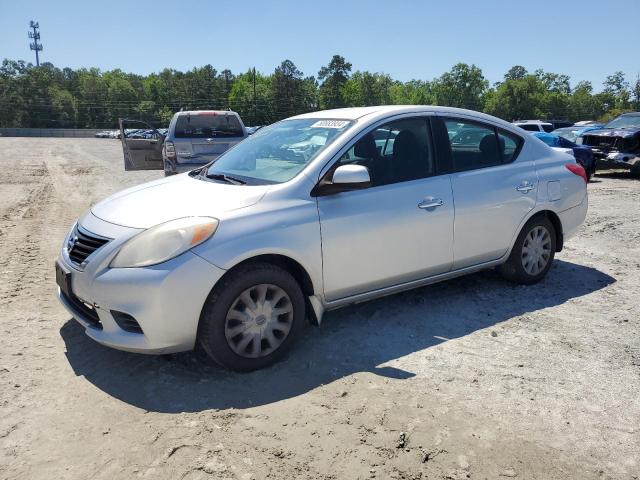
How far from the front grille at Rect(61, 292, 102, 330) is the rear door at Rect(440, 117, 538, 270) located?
282 centimetres

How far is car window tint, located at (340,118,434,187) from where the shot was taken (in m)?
4.04

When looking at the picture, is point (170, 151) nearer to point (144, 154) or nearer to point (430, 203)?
point (144, 154)

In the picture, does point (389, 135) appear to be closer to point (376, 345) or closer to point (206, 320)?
point (376, 345)

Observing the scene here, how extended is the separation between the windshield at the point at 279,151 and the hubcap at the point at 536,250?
223 cm

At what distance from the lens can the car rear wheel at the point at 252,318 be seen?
3.29m

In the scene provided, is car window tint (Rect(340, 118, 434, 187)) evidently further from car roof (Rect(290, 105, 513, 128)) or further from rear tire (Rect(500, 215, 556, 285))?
rear tire (Rect(500, 215, 556, 285))

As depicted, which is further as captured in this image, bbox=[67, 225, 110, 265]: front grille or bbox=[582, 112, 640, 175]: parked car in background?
bbox=[582, 112, 640, 175]: parked car in background

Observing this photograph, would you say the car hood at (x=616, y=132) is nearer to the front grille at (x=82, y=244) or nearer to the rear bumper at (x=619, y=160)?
the rear bumper at (x=619, y=160)

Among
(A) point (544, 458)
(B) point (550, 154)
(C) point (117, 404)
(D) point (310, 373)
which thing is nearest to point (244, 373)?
(D) point (310, 373)

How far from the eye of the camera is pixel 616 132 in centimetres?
1577

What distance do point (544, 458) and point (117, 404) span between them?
240 cm

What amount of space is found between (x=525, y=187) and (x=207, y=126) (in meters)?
7.35

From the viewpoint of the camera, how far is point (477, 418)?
9.78ft

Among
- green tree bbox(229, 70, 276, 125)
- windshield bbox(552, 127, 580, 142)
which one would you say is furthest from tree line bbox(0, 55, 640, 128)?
windshield bbox(552, 127, 580, 142)
